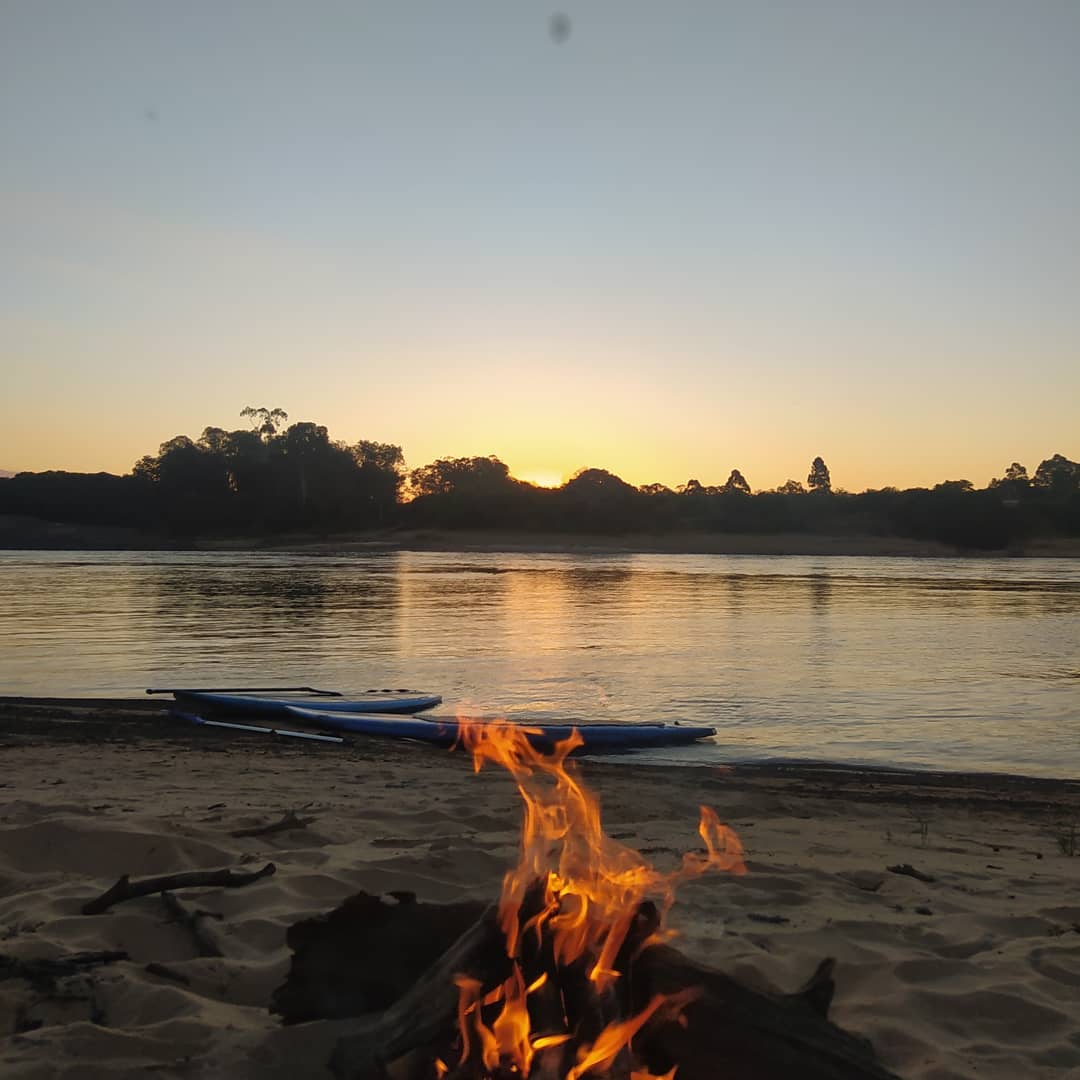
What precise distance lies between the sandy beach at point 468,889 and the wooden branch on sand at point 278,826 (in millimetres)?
110

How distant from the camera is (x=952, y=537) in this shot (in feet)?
323

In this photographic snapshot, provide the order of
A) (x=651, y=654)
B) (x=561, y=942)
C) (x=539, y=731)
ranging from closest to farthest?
(x=561, y=942), (x=539, y=731), (x=651, y=654)

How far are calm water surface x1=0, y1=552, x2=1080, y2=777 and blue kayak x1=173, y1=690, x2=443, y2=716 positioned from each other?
1179 mm

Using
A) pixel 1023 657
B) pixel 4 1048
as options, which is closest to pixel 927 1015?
pixel 4 1048

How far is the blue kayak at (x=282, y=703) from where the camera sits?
13445mm

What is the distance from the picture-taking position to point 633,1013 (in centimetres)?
334

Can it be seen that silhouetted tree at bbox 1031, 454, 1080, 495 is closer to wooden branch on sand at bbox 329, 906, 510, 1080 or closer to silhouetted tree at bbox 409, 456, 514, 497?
silhouetted tree at bbox 409, 456, 514, 497

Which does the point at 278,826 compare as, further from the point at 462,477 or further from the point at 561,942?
the point at 462,477

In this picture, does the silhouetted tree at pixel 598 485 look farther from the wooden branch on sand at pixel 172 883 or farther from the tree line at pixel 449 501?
the wooden branch on sand at pixel 172 883

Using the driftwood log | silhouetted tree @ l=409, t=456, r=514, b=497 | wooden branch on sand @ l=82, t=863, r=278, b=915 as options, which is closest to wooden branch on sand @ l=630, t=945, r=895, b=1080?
the driftwood log

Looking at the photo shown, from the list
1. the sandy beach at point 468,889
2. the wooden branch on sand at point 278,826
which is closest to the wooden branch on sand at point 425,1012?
the sandy beach at point 468,889

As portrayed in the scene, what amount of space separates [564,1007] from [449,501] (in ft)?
395

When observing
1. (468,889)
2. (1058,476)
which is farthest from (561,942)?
(1058,476)

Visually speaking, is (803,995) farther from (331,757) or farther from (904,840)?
(331,757)
